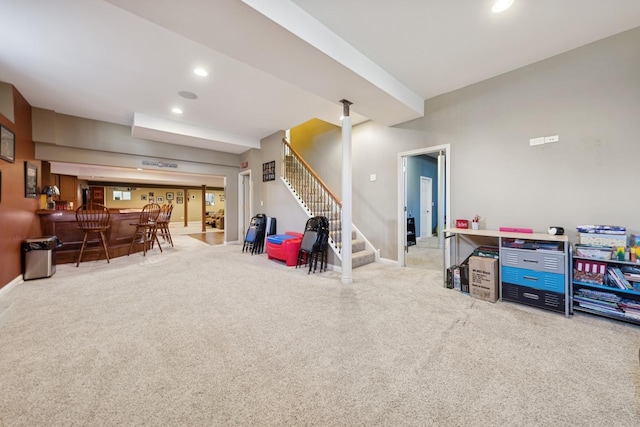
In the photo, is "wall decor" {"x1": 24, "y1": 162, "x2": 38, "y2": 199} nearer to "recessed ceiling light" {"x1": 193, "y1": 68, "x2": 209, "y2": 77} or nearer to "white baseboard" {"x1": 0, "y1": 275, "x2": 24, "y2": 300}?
"white baseboard" {"x1": 0, "y1": 275, "x2": 24, "y2": 300}

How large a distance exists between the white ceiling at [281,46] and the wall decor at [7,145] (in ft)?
2.54

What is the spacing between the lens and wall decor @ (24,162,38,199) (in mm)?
3889

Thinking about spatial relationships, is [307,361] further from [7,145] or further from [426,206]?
[426,206]

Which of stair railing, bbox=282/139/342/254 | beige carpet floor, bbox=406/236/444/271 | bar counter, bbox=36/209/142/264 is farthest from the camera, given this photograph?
stair railing, bbox=282/139/342/254

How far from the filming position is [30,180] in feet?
13.2

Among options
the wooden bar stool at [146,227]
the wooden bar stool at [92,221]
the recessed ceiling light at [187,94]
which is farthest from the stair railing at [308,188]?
the wooden bar stool at [92,221]

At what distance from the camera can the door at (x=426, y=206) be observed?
7.36 m

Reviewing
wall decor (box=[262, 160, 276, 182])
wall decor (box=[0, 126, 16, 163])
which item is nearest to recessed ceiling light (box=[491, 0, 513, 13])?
wall decor (box=[262, 160, 276, 182])

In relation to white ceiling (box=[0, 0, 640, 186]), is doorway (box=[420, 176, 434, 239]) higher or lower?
lower

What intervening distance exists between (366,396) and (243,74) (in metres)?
3.82

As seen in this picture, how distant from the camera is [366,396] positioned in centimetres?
144

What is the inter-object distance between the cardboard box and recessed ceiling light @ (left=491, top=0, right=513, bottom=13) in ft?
8.42

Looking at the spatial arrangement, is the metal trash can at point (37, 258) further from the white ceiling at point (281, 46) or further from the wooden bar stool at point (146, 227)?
the white ceiling at point (281, 46)

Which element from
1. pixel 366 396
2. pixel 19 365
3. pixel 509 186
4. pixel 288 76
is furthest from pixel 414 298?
pixel 19 365
